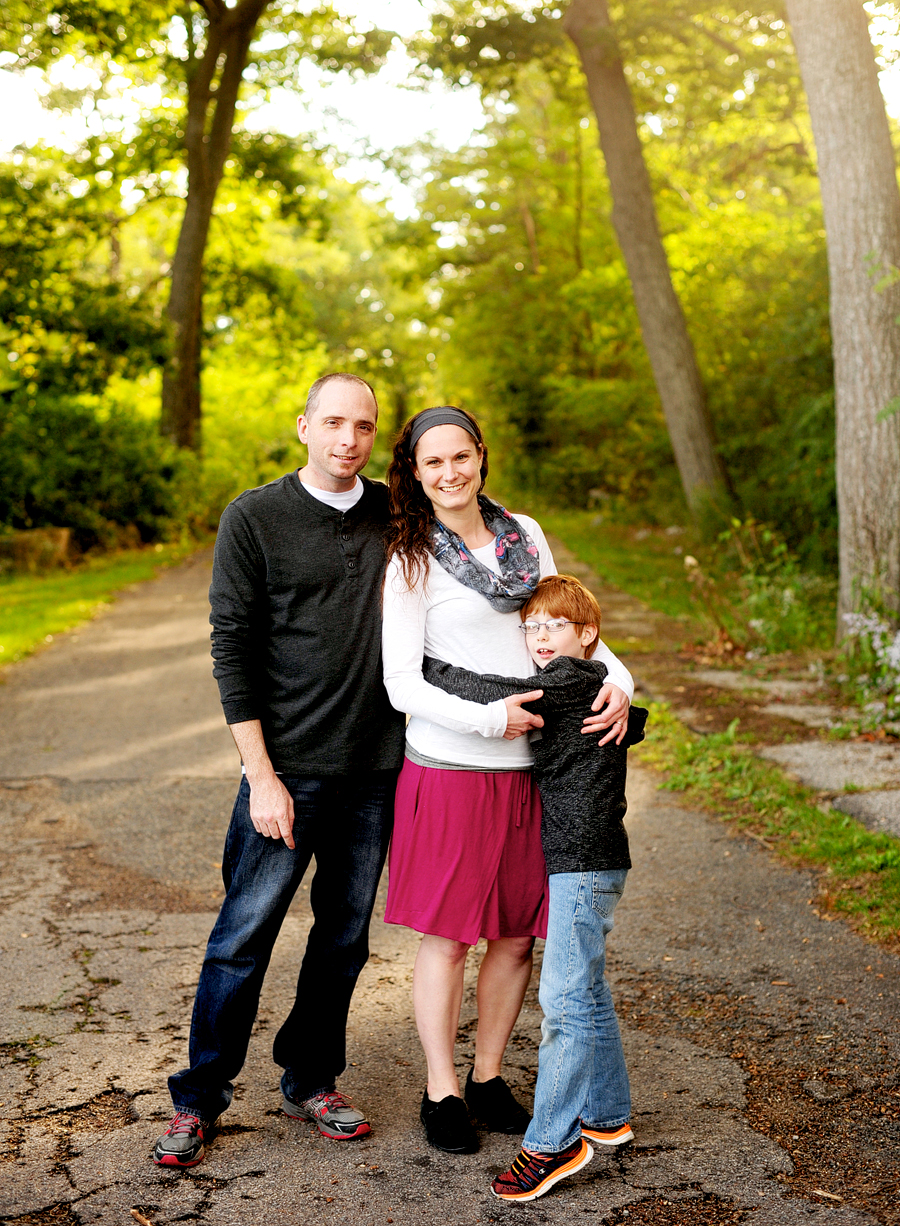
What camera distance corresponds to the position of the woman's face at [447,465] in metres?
3.06

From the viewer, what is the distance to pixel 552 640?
306 centimetres

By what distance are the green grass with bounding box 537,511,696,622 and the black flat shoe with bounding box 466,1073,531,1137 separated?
853 cm

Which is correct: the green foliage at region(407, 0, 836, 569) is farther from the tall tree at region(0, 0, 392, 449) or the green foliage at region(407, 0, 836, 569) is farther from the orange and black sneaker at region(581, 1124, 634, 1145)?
the orange and black sneaker at region(581, 1124, 634, 1145)

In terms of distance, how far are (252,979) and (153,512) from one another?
17000 millimetres

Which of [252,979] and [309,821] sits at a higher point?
[309,821]

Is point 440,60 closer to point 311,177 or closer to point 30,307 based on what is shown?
point 30,307

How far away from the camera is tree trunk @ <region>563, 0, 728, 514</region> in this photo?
14969 mm

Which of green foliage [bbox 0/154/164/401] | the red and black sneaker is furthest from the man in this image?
green foliage [bbox 0/154/164/401]

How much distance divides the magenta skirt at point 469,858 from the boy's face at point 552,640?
0.32m

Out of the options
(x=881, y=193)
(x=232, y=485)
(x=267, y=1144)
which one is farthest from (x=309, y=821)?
(x=232, y=485)

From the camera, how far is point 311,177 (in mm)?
26406

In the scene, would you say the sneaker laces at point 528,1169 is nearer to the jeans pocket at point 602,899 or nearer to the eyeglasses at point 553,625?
the jeans pocket at point 602,899

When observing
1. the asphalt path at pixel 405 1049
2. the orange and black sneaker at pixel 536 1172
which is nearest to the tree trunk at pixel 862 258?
the asphalt path at pixel 405 1049

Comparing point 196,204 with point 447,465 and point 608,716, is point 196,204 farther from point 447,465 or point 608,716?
point 608,716
